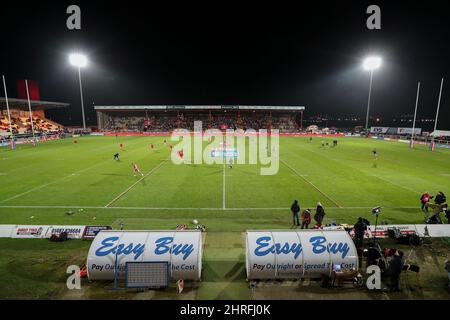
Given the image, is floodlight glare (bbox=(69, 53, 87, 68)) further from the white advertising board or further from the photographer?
the photographer

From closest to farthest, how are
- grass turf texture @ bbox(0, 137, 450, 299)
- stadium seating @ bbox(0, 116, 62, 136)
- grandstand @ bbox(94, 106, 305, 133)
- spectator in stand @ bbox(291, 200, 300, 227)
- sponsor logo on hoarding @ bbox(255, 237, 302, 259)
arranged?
1. sponsor logo on hoarding @ bbox(255, 237, 302, 259)
2. grass turf texture @ bbox(0, 137, 450, 299)
3. spectator in stand @ bbox(291, 200, 300, 227)
4. stadium seating @ bbox(0, 116, 62, 136)
5. grandstand @ bbox(94, 106, 305, 133)

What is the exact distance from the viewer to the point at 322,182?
22141mm

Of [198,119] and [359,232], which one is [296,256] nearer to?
[359,232]

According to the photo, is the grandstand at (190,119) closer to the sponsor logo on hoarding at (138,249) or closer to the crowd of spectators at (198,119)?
the crowd of spectators at (198,119)

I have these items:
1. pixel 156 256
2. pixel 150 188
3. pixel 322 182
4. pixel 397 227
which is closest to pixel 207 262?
pixel 156 256

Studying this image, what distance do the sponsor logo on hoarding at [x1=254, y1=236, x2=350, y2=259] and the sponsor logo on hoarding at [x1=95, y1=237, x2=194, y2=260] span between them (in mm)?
2223

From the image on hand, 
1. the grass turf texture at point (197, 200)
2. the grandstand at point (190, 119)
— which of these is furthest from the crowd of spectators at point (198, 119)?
the grass turf texture at point (197, 200)

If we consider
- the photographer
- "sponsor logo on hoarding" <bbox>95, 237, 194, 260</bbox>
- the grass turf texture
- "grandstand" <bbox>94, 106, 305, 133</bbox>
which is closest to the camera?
"sponsor logo on hoarding" <bbox>95, 237, 194, 260</bbox>

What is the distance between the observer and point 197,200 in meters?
17.6

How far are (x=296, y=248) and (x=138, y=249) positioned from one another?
16.2ft

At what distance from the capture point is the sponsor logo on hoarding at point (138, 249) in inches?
336

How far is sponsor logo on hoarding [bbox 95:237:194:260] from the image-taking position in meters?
8.55

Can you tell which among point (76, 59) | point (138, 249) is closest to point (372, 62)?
point (76, 59)

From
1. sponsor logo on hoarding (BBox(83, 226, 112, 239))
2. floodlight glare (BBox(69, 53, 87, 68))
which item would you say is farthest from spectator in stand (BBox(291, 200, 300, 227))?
floodlight glare (BBox(69, 53, 87, 68))
